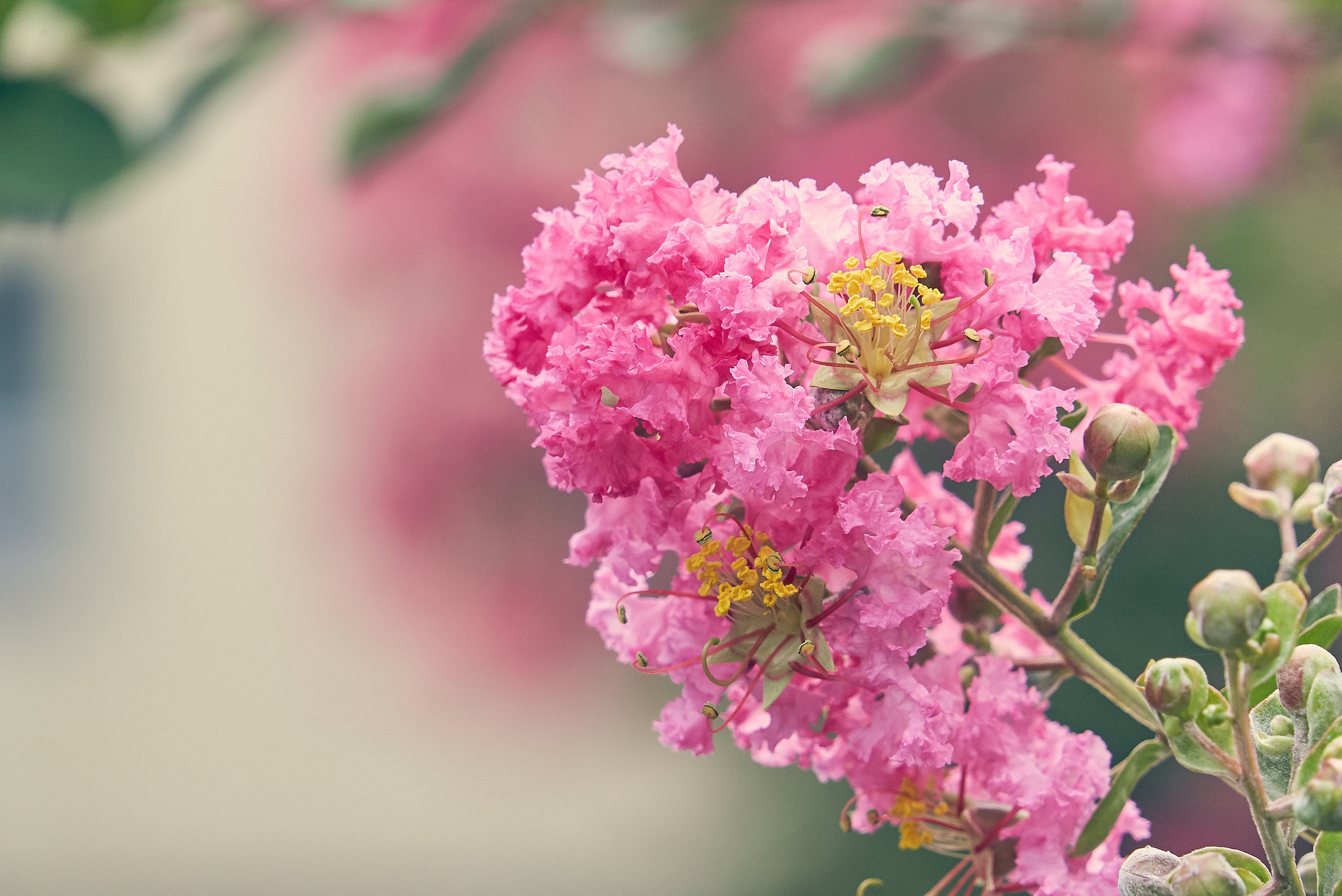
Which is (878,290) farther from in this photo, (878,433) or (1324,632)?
(1324,632)

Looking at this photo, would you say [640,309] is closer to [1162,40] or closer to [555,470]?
[555,470]

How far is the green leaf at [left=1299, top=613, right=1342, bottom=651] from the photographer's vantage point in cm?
40

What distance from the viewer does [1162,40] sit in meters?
0.99

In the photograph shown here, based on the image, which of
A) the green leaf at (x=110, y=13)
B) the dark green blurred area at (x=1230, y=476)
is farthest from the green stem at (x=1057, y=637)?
the dark green blurred area at (x=1230, y=476)

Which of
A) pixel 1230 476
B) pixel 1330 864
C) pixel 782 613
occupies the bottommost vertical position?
pixel 1330 864

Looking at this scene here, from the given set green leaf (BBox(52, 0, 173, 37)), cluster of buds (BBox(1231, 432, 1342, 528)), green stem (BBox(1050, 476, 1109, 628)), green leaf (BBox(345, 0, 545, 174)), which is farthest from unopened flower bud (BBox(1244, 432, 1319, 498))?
green leaf (BBox(52, 0, 173, 37))

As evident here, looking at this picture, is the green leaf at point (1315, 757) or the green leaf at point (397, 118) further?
the green leaf at point (397, 118)

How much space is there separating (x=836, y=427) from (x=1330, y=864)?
6.9 inches

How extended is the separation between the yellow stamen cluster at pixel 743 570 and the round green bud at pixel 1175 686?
0.10 m

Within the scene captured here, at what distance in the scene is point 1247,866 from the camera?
374 millimetres

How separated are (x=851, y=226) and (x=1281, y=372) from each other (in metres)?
0.95

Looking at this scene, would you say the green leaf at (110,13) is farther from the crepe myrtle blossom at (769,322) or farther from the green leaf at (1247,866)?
the green leaf at (1247,866)

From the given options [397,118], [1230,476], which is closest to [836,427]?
[397,118]

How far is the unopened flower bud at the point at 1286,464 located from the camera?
0.47 meters
